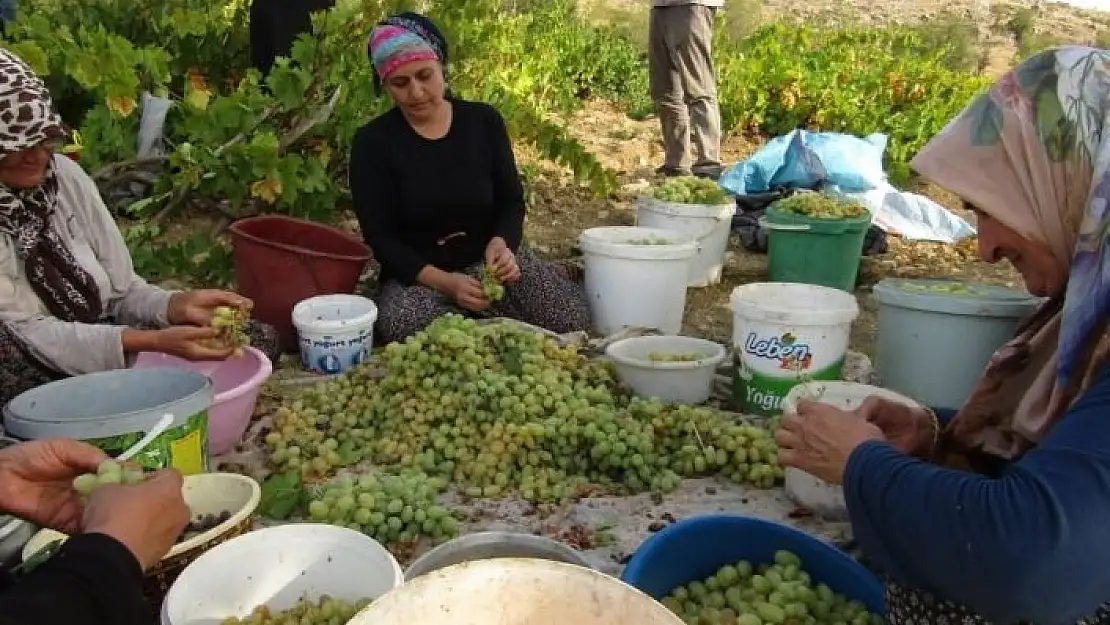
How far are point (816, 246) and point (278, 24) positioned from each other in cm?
337

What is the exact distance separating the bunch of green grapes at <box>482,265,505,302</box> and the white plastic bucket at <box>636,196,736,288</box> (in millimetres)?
1428

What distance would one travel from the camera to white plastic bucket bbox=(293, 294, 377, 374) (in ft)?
11.5

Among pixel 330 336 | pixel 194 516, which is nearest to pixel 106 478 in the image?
pixel 194 516

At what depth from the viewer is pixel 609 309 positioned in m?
4.16

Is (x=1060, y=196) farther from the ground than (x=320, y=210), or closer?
farther from the ground

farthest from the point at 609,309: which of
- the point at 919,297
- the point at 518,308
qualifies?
the point at 919,297

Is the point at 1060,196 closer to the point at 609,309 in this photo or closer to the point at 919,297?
the point at 919,297

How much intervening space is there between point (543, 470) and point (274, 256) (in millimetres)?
1705

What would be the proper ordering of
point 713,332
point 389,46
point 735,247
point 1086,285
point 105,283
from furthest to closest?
1. point 735,247
2. point 713,332
3. point 389,46
4. point 105,283
5. point 1086,285

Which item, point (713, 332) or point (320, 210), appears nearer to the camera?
point (713, 332)

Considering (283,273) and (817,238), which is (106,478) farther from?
(817,238)

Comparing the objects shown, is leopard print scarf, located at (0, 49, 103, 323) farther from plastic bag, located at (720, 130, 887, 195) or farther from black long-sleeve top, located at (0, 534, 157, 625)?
plastic bag, located at (720, 130, 887, 195)

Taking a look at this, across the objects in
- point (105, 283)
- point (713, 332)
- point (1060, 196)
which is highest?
point (1060, 196)

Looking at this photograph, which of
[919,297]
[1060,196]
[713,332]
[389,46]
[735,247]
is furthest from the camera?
[735,247]
